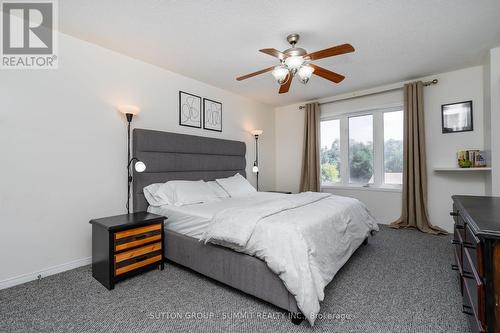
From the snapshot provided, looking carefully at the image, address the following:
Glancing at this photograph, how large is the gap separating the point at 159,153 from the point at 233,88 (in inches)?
76.7

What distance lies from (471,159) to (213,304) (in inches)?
161

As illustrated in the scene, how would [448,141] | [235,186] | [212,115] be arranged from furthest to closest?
[212,115], [235,186], [448,141]

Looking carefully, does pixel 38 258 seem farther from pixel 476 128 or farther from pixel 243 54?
pixel 476 128

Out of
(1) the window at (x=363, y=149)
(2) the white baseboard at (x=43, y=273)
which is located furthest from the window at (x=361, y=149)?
(2) the white baseboard at (x=43, y=273)

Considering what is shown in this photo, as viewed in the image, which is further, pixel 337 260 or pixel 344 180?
pixel 344 180

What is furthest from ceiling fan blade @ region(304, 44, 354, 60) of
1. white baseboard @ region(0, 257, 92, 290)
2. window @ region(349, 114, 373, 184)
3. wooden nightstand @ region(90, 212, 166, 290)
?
white baseboard @ region(0, 257, 92, 290)

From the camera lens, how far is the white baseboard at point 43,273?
2.17 meters

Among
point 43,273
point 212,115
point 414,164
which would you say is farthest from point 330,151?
point 43,273

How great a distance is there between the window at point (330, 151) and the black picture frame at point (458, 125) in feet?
5.62

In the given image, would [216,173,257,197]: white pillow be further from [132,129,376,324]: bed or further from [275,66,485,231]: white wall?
[275,66,485,231]: white wall

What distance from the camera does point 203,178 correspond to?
3.80 m

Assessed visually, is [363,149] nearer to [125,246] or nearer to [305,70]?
[305,70]

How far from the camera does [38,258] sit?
2352 millimetres

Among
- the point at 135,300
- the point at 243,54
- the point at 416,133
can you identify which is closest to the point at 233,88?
the point at 243,54
